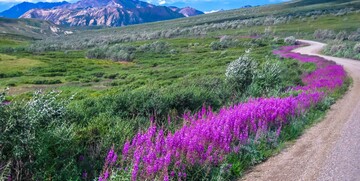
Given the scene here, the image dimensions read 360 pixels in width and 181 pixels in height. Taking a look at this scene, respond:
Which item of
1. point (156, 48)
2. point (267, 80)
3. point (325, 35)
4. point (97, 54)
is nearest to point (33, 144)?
point (267, 80)

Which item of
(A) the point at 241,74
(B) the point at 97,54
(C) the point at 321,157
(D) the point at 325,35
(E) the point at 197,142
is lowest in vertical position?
(B) the point at 97,54

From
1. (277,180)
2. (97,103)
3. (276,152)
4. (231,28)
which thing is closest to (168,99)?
(97,103)

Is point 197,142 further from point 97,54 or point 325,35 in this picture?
point 325,35

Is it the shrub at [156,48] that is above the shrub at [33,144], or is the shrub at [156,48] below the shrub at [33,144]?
below

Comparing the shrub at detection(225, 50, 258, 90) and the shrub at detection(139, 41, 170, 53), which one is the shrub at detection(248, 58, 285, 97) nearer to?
the shrub at detection(225, 50, 258, 90)

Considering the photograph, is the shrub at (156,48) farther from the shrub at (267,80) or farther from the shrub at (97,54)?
the shrub at (267,80)

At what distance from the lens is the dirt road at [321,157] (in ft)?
23.0

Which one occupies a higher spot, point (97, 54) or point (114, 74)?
point (114, 74)

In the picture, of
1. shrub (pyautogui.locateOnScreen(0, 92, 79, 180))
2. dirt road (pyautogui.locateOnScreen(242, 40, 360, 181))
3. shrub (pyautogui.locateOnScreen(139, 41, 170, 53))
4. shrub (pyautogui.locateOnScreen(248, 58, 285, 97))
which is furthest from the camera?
shrub (pyautogui.locateOnScreen(139, 41, 170, 53))

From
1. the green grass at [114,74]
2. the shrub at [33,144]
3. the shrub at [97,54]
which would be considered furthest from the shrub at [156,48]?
the shrub at [33,144]

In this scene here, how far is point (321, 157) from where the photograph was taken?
8.02 metres

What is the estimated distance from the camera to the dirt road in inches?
276

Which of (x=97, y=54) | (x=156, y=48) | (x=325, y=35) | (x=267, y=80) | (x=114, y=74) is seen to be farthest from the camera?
(x=325, y=35)

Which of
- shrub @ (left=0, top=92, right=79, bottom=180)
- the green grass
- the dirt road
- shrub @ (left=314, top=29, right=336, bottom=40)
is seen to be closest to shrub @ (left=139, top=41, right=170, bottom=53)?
the green grass
